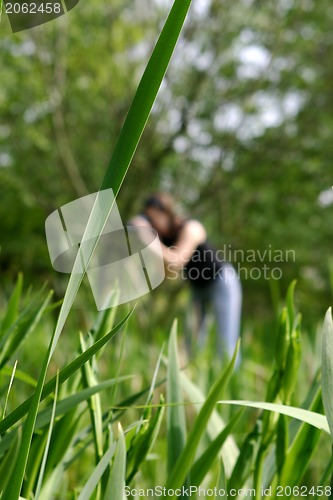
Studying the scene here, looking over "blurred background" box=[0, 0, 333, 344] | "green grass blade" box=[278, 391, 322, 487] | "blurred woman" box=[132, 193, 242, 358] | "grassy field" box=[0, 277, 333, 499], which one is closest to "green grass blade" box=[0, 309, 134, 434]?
"grassy field" box=[0, 277, 333, 499]

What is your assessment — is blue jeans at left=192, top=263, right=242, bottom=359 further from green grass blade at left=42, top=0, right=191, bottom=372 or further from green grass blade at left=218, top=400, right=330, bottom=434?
green grass blade at left=42, top=0, right=191, bottom=372

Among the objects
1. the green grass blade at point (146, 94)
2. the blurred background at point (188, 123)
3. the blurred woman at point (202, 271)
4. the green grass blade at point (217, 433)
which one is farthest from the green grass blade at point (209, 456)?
the blurred background at point (188, 123)

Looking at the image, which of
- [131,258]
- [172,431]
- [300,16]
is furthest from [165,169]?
[172,431]

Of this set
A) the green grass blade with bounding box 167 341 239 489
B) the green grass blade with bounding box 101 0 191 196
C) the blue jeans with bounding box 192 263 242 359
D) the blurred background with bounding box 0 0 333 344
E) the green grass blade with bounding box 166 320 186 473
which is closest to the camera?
the green grass blade with bounding box 101 0 191 196

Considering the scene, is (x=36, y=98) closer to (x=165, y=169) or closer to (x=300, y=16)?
(x=165, y=169)

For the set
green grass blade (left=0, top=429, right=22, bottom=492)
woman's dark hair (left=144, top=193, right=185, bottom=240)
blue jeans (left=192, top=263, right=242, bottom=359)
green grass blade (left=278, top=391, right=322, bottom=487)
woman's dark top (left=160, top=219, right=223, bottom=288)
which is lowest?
green grass blade (left=278, top=391, right=322, bottom=487)

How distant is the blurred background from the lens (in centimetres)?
495

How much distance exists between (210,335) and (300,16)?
13.8ft

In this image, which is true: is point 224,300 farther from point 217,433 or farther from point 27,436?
point 27,436

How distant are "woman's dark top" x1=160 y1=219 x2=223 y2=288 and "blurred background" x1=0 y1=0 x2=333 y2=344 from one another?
155cm

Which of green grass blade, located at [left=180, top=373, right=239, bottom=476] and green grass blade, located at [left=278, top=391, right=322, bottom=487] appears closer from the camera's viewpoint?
green grass blade, located at [left=278, top=391, right=322, bottom=487]

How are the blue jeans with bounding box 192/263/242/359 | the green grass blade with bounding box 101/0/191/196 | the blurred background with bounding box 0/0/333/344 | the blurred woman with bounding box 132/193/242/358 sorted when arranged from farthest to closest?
the blurred background with bounding box 0/0/333/344, the blue jeans with bounding box 192/263/242/359, the blurred woman with bounding box 132/193/242/358, the green grass blade with bounding box 101/0/191/196

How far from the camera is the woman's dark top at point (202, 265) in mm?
3031

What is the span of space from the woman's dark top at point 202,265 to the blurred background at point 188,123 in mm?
1546
